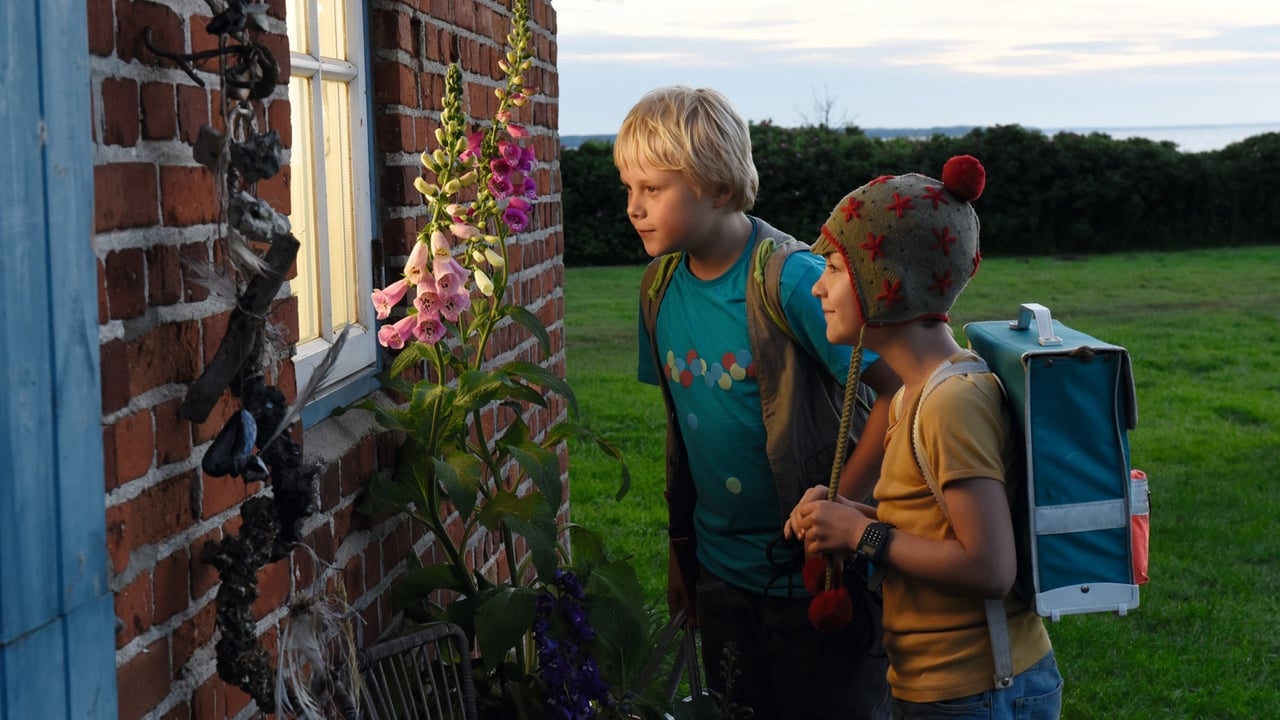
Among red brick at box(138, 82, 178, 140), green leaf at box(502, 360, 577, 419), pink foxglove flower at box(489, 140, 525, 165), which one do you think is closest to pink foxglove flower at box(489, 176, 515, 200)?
pink foxglove flower at box(489, 140, 525, 165)

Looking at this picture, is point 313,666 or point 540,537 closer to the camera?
point 313,666

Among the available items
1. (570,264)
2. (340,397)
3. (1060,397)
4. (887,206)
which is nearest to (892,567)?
(1060,397)

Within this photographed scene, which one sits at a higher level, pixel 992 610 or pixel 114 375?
pixel 114 375

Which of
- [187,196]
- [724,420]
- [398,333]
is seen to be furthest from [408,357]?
[187,196]

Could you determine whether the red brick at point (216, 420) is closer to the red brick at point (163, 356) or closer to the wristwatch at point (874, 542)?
the red brick at point (163, 356)

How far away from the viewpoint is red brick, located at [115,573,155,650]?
5.11 feet

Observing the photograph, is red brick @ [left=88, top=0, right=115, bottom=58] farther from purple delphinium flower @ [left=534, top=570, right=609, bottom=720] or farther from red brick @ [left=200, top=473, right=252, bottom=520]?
purple delphinium flower @ [left=534, top=570, right=609, bottom=720]

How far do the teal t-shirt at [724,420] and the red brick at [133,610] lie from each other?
1415 millimetres

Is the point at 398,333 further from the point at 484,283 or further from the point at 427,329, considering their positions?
the point at 484,283

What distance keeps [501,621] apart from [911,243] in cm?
116

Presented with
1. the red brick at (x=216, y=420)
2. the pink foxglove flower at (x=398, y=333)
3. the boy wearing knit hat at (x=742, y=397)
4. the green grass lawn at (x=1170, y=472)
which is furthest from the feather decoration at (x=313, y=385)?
the green grass lawn at (x=1170, y=472)

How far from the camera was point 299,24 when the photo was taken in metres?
2.60

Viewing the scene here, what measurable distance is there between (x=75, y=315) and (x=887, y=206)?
137 cm

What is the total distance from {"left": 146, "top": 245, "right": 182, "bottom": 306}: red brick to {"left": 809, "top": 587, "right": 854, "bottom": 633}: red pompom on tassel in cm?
132
